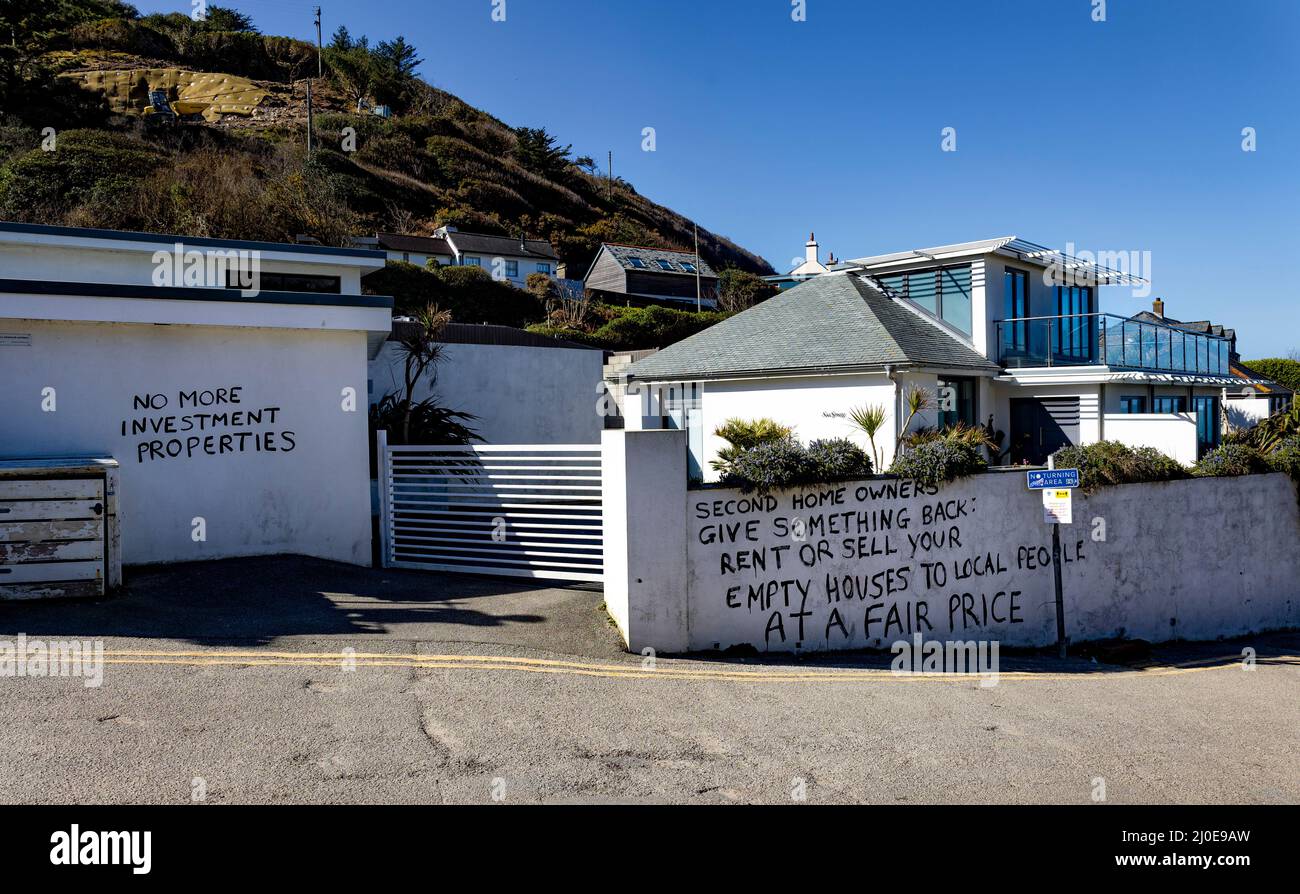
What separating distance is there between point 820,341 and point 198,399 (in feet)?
38.3

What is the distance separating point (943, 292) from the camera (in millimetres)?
20125

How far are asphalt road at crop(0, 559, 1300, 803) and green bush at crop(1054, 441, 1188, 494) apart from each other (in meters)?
3.06

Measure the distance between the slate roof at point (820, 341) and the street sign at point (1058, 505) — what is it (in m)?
5.38

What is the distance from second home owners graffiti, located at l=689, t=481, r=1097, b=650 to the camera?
9109 mm

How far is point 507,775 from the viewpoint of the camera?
5383mm

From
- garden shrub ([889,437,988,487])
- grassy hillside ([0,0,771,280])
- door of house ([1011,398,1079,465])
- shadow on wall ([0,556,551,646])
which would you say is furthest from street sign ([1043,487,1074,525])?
grassy hillside ([0,0,771,280])

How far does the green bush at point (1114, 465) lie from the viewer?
39.3ft

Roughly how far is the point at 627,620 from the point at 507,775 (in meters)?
3.26

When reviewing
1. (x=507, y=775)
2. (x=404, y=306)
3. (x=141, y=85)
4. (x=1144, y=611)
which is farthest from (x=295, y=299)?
(x=141, y=85)

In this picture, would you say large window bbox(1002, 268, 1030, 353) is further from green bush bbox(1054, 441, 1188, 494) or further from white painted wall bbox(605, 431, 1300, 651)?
green bush bbox(1054, 441, 1188, 494)

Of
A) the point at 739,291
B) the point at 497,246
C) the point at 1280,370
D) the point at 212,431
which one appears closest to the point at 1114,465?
the point at 212,431

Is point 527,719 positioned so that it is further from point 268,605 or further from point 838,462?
point 838,462

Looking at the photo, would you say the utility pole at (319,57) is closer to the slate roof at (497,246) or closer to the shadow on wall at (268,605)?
the slate roof at (497,246)

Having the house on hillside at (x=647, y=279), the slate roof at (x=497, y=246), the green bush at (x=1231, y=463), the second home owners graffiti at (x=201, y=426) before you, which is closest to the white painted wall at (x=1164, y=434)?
the green bush at (x=1231, y=463)
